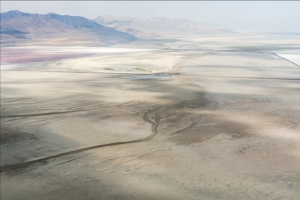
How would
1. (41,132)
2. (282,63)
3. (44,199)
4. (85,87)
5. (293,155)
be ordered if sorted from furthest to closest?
(282,63) → (85,87) → (41,132) → (293,155) → (44,199)

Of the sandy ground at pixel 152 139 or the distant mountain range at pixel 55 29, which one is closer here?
the sandy ground at pixel 152 139

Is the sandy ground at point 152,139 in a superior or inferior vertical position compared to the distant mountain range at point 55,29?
inferior

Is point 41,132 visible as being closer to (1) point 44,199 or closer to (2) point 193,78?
(1) point 44,199

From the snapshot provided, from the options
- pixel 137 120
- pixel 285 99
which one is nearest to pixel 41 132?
pixel 137 120

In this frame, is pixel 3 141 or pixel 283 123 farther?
pixel 283 123

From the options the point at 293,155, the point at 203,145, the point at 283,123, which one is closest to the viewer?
the point at 293,155
